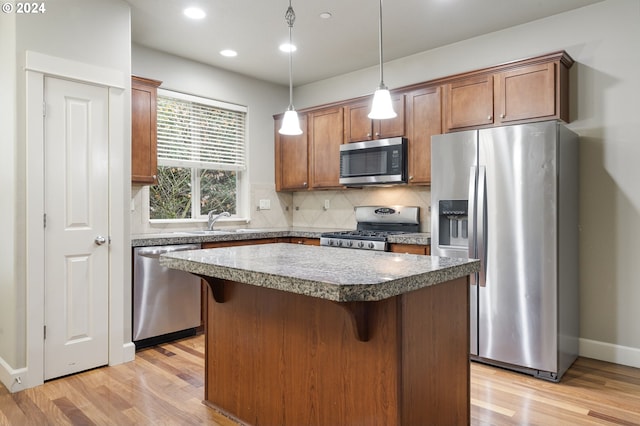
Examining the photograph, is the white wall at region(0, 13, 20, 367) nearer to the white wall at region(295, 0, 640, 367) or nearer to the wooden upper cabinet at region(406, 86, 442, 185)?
the wooden upper cabinet at region(406, 86, 442, 185)

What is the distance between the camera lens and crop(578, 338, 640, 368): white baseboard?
3143 mm

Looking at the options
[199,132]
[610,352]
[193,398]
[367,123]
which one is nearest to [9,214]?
[193,398]

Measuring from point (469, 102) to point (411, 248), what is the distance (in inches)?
52.7

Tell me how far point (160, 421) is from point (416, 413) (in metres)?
1.44

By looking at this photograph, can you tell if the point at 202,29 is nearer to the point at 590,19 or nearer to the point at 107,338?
the point at 107,338

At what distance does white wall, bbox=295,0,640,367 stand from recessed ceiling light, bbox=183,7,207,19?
9.08ft

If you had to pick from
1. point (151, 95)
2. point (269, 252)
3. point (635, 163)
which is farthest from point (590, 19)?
point (151, 95)

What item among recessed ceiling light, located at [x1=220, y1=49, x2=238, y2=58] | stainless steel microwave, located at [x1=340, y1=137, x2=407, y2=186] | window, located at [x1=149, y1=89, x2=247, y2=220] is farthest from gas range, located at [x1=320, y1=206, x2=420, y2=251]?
recessed ceiling light, located at [x1=220, y1=49, x2=238, y2=58]

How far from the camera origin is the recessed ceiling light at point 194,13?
10.9 feet

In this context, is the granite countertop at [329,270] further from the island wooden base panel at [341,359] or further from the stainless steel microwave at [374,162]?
the stainless steel microwave at [374,162]

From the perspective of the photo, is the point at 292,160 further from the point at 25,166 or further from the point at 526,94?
the point at 25,166

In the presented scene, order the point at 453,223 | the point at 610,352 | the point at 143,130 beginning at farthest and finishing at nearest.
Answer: the point at 143,130, the point at 453,223, the point at 610,352

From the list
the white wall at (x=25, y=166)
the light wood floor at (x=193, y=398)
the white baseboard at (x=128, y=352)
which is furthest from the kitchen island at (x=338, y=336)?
the white wall at (x=25, y=166)

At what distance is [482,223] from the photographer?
3109 millimetres
